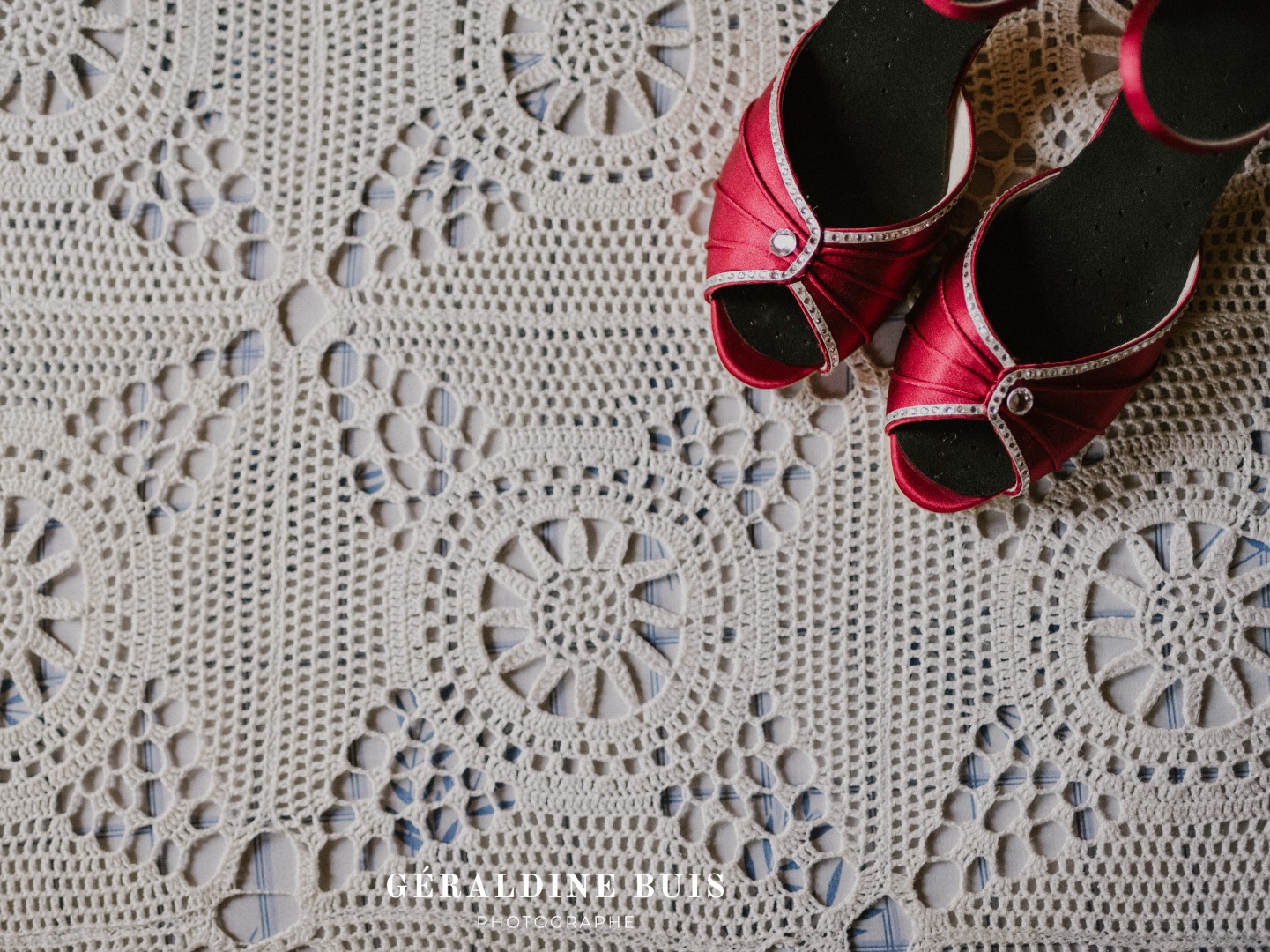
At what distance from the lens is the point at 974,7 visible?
71cm

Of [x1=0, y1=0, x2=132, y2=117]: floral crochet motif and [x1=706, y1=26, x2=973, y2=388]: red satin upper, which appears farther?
[x1=0, y1=0, x2=132, y2=117]: floral crochet motif

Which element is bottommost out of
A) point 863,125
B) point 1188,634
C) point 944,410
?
point 1188,634

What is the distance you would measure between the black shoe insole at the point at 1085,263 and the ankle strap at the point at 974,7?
150 mm

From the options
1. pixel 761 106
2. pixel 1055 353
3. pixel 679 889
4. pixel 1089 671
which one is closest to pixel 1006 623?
pixel 1089 671

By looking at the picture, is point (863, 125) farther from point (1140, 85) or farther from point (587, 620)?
point (587, 620)

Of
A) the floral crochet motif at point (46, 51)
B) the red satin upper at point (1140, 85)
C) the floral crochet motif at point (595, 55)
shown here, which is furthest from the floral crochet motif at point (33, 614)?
the red satin upper at point (1140, 85)

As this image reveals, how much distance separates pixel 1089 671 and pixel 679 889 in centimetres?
43

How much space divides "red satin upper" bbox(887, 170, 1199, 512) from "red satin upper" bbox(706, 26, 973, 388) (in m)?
0.04

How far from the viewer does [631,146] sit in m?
0.86

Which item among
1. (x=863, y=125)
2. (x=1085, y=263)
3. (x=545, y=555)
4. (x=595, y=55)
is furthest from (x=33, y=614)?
(x=1085, y=263)

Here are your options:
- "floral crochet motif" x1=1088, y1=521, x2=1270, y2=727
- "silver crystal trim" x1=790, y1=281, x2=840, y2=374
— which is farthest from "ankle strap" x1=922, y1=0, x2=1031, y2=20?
"floral crochet motif" x1=1088, y1=521, x2=1270, y2=727

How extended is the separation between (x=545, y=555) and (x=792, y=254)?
0.35 m

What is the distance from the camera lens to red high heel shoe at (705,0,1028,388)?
0.77m

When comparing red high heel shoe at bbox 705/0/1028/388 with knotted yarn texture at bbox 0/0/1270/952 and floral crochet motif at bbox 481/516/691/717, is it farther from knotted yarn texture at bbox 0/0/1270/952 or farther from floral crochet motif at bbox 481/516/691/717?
floral crochet motif at bbox 481/516/691/717
